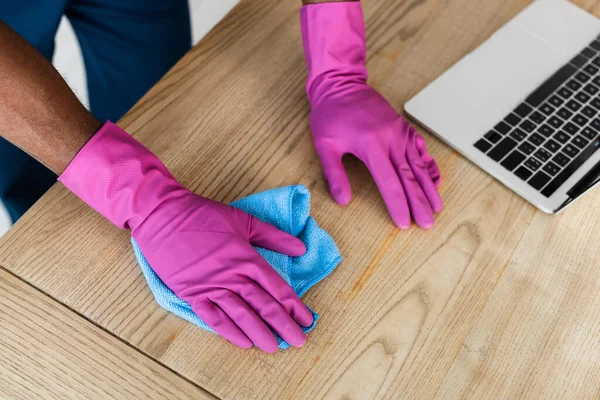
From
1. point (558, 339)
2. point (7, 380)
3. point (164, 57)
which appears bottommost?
point (558, 339)

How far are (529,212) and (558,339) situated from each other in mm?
194

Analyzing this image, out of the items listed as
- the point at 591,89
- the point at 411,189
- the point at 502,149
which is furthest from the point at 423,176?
the point at 591,89

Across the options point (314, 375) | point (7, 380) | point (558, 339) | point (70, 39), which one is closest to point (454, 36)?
point (558, 339)

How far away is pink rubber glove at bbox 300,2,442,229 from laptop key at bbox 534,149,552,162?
0.16 metres

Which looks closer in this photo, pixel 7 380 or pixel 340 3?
pixel 7 380

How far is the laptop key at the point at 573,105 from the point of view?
1026mm

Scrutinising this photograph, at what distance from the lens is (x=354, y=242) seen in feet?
2.96

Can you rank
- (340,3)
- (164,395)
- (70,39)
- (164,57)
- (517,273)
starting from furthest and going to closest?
(70,39) → (164,57) → (340,3) → (517,273) → (164,395)

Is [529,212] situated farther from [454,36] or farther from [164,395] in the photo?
[164,395]

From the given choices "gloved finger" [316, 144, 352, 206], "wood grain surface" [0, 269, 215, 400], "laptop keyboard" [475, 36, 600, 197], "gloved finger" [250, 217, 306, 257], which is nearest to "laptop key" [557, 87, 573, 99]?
"laptop keyboard" [475, 36, 600, 197]

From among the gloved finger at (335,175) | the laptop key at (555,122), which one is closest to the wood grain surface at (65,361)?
the gloved finger at (335,175)

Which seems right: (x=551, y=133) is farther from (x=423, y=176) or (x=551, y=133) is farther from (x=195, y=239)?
(x=195, y=239)

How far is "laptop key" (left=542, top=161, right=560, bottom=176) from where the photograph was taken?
96 cm

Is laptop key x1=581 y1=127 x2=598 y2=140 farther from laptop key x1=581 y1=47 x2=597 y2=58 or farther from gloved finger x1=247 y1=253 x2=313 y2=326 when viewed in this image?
gloved finger x1=247 y1=253 x2=313 y2=326
